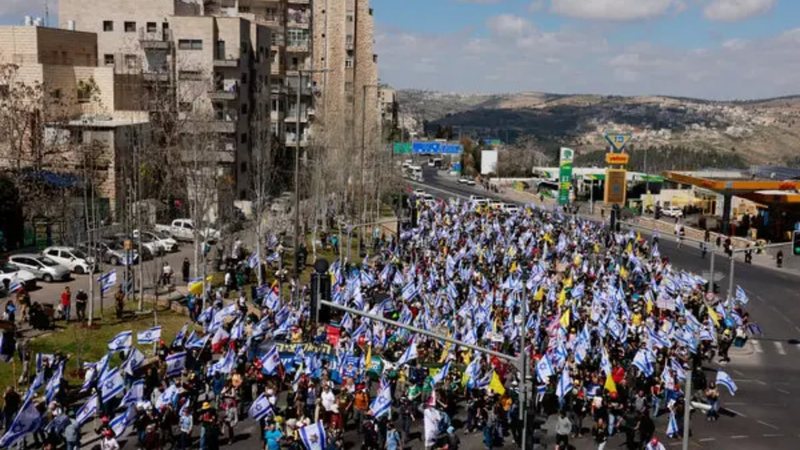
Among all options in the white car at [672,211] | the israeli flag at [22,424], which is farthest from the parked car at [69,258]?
the white car at [672,211]

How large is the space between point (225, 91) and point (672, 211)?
170 feet

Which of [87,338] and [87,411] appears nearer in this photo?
[87,411]

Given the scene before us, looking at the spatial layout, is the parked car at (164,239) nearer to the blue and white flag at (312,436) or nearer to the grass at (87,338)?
the grass at (87,338)

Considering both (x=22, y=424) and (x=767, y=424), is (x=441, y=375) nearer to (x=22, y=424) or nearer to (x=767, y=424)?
(x=767, y=424)

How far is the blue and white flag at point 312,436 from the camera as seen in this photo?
19.9 meters

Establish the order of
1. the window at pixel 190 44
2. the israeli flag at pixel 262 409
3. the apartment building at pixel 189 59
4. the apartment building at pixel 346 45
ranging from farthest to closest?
the apartment building at pixel 346 45 → the window at pixel 190 44 → the apartment building at pixel 189 59 → the israeli flag at pixel 262 409

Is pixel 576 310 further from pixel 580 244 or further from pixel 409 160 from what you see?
pixel 409 160

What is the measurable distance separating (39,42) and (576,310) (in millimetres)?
48557

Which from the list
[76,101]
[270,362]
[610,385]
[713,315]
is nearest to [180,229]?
[76,101]

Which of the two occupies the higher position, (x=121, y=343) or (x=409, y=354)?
(x=121, y=343)

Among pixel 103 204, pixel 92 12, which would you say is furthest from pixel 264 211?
pixel 92 12

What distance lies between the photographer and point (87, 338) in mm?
31312

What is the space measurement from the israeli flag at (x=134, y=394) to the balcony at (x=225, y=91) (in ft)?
144

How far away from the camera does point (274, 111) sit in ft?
261
